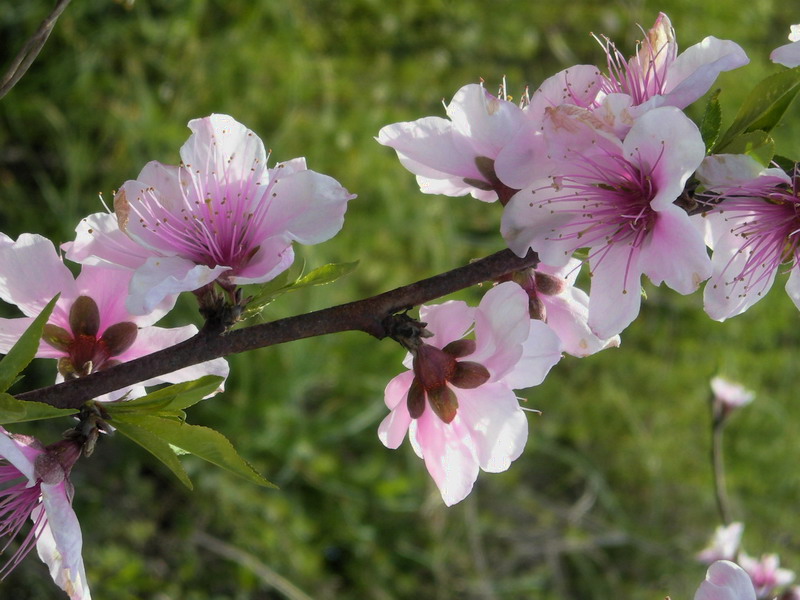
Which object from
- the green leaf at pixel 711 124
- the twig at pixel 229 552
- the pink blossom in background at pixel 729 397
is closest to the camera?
the green leaf at pixel 711 124

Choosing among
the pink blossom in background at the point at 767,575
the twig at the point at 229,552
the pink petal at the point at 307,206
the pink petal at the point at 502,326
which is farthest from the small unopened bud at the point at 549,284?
the twig at the point at 229,552

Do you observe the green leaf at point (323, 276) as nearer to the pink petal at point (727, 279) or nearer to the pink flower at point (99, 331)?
the pink flower at point (99, 331)

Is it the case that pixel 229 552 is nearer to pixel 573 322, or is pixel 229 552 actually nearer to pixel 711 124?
pixel 573 322

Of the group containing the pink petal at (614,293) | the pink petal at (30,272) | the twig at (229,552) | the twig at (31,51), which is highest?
the twig at (31,51)

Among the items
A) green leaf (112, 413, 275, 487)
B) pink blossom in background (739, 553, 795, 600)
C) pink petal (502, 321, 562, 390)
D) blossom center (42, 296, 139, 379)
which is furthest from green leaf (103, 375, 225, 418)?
pink blossom in background (739, 553, 795, 600)

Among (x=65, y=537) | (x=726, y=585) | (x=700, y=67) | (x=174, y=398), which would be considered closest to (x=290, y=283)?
(x=174, y=398)
